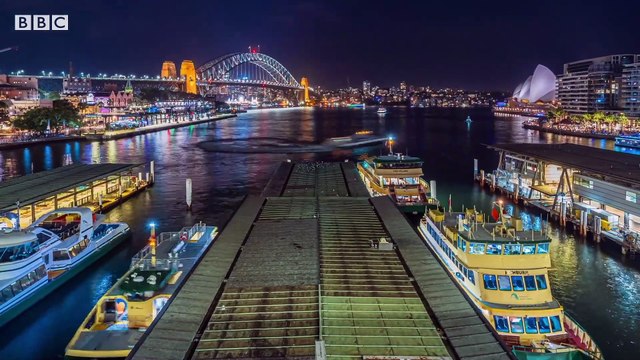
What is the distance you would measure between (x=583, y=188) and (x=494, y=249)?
1643 cm

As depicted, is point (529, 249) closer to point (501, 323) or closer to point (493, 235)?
point (493, 235)

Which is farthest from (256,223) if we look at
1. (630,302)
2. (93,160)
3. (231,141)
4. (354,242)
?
(231,141)

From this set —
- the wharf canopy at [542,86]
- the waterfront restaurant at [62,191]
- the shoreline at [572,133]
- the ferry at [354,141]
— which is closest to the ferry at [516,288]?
the waterfront restaurant at [62,191]

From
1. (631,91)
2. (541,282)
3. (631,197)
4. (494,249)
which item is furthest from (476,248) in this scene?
(631,91)

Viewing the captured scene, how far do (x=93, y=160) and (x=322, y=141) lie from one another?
114 feet

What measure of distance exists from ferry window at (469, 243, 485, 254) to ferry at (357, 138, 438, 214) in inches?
550

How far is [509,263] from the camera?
14086 mm

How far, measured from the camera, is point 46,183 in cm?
2648

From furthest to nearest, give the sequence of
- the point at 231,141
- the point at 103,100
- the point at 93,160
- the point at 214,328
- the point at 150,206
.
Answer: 1. the point at 103,100
2. the point at 231,141
3. the point at 93,160
4. the point at 150,206
5. the point at 214,328

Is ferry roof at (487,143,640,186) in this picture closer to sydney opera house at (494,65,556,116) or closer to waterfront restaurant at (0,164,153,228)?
waterfront restaurant at (0,164,153,228)

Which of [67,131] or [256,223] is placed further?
[67,131]

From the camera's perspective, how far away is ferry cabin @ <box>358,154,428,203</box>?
29.9 m

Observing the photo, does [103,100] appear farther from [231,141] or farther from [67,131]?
[231,141]

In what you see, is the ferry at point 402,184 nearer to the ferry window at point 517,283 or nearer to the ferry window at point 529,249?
the ferry window at point 529,249
